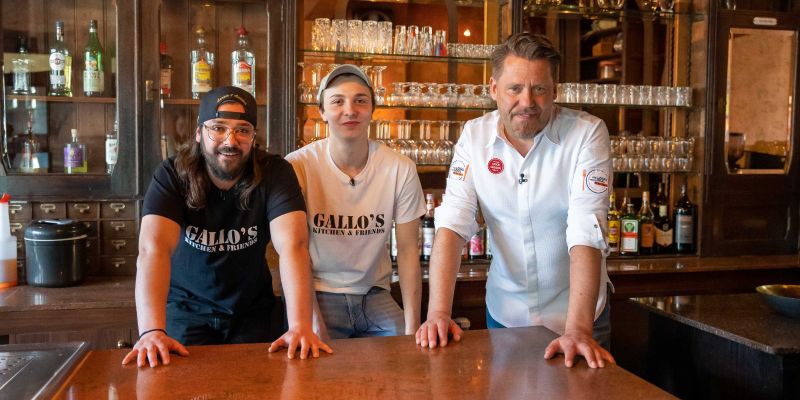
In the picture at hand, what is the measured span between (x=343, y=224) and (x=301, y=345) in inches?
29.9

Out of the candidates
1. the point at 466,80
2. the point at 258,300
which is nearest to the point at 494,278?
the point at 258,300

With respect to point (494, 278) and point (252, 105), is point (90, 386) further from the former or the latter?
point (494, 278)

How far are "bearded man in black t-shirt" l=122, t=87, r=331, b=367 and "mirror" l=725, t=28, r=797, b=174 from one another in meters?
2.74

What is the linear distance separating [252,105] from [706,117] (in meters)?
2.63

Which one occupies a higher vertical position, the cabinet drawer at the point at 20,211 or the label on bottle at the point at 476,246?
the cabinet drawer at the point at 20,211

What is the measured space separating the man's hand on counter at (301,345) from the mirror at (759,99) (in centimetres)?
293

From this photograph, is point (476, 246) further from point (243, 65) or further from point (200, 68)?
point (200, 68)

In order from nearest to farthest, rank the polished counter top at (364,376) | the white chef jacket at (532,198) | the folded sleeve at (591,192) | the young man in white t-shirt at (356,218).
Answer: the polished counter top at (364,376) < the folded sleeve at (591,192) < the white chef jacket at (532,198) < the young man in white t-shirt at (356,218)

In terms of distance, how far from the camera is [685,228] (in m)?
4.11

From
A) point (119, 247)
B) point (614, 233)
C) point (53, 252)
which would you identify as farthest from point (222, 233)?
point (614, 233)

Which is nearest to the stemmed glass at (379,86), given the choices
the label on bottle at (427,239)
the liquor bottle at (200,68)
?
the label on bottle at (427,239)

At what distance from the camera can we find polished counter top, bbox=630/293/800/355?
221 cm

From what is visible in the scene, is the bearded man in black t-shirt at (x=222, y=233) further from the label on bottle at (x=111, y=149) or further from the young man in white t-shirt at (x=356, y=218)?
the label on bottle at (x=111, y=149)

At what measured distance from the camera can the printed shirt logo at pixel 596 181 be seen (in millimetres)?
2193
